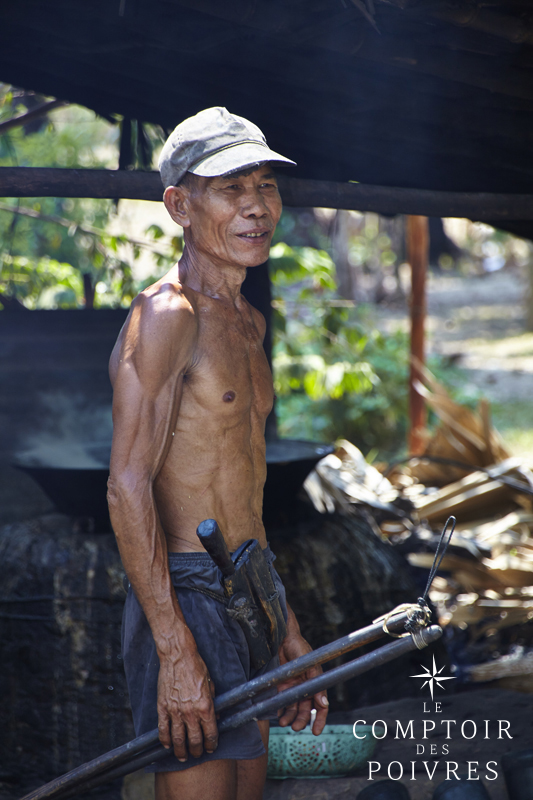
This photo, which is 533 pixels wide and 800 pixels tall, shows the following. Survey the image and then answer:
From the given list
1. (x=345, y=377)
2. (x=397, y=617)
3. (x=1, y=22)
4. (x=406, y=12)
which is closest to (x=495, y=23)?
(x=406, y=12)

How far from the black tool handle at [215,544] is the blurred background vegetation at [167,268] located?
2.30 metres

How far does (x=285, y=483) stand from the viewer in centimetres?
358

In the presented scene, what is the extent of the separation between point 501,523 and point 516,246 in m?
21.2

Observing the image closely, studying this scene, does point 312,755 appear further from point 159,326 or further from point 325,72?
point 325,72

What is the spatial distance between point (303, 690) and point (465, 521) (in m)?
3.79

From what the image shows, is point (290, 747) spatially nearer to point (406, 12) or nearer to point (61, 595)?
point (61, 595)

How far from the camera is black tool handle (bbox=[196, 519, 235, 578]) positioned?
1.78 m

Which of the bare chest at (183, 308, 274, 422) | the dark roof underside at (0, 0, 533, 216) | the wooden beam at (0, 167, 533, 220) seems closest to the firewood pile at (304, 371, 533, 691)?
the wooden beam at (0, 167, 533, 220)

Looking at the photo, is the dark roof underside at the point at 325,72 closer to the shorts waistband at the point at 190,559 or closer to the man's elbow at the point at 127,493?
the man's elbow at the point at 127,493

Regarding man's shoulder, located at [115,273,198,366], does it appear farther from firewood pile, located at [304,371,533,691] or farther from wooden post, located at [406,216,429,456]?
wooden post, located at [406,216,429,456]

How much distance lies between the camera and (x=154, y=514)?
193 centimetres

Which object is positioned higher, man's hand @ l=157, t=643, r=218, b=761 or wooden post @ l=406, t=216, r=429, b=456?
wooden post @ l=406, t=216, r=429, b=456

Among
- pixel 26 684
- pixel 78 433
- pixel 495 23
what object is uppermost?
pixel 495 23

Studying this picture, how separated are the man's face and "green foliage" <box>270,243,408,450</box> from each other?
3741 millimetres
